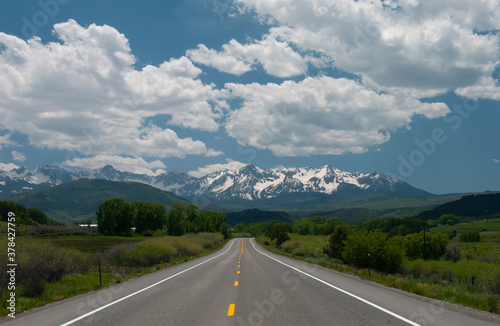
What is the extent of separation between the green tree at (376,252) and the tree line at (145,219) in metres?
91.8

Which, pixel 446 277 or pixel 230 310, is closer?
pixel 230 310

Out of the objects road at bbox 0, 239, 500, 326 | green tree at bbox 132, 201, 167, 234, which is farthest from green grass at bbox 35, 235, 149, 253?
green tree at bbox 132, 201, 167, 234

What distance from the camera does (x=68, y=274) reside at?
67.7 ft

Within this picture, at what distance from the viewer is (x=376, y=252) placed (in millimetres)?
31266

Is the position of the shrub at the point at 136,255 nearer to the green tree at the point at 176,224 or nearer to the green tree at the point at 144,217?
the green tree at the point at 176,224

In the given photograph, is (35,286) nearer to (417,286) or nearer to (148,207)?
(417,286)

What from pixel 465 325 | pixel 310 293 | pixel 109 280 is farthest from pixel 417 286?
pixel 109 280

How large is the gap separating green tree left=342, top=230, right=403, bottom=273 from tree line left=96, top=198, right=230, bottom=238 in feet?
301

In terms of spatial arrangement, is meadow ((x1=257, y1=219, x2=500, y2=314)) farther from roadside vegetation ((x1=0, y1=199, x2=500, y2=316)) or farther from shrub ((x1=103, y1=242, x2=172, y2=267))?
shrub ((x1=103, y1=242, x2=172, y2=267))

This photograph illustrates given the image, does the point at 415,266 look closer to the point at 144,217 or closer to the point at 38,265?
the point at 38,265

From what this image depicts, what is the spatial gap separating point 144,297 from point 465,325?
33.5 ft

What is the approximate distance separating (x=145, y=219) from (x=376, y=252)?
106031 millimetres

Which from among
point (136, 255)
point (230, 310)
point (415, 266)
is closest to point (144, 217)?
point (136, 255)

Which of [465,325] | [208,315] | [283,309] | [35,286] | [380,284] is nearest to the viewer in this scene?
[465,325]
